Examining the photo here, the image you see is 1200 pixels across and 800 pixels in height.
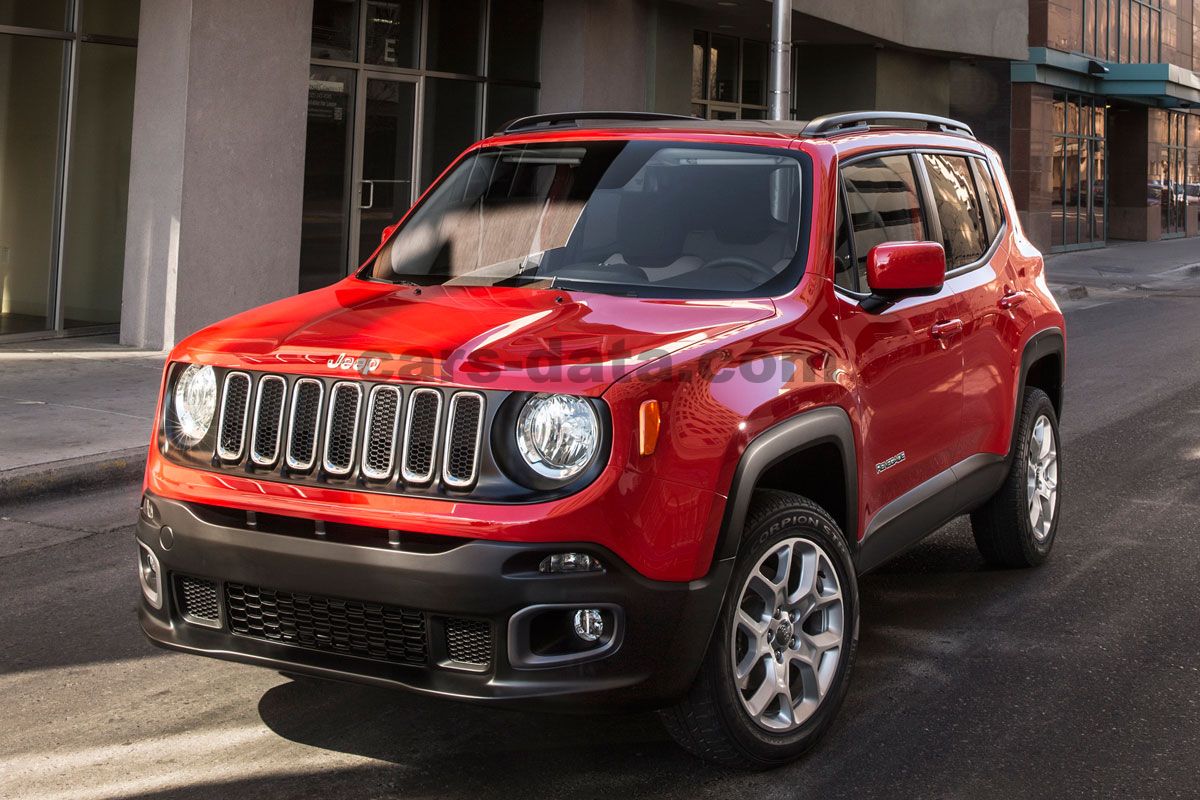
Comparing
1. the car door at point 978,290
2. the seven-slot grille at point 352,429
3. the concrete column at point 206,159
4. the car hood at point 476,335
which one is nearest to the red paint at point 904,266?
the car hood at point 476,335

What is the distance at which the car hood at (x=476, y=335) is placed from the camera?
3.76 metres

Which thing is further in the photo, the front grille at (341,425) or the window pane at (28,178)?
the window pane at (28,178)

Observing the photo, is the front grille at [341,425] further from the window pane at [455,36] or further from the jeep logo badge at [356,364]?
the window pane at [455,36]

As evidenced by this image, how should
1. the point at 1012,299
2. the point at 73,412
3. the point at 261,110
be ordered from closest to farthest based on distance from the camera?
the point at 1012,299 < the point at 73,412 < the point at 261,110

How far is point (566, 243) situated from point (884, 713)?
1842mm

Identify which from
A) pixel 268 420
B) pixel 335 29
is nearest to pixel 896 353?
pixel 268 420

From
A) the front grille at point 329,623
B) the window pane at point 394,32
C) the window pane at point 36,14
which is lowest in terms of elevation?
the window pane at point 394,32

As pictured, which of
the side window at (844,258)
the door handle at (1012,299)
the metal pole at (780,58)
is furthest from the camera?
the metal pole at (780,58)

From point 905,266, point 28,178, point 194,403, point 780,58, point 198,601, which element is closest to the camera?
point 198,601

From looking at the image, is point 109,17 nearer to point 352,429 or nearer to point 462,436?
point 352,429

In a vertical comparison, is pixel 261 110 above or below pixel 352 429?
below

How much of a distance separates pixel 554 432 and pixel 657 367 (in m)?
0.32

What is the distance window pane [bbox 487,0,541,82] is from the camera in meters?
18.1

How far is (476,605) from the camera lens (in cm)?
361
